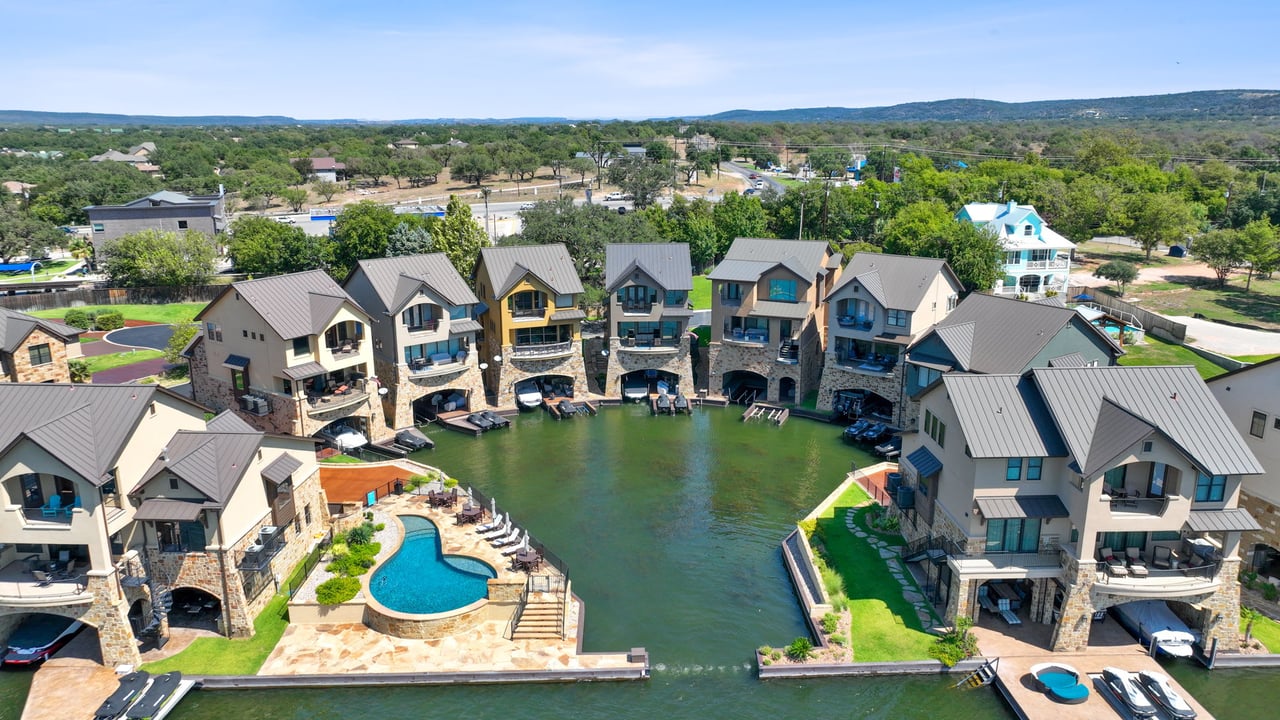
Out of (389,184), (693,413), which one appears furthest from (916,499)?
(389,184)

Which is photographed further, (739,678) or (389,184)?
(389,184)

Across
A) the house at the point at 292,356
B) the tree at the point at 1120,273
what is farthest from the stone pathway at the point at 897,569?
the tree at the point at 1120,273

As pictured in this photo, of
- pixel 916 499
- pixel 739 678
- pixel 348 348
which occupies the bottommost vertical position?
pixel 739 678

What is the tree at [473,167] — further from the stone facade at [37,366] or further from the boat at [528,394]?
the stone facade at [37,366]

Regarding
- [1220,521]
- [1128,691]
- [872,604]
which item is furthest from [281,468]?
[1220,521]

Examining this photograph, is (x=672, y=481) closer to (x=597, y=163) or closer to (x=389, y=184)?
A: (x=597, y=163)

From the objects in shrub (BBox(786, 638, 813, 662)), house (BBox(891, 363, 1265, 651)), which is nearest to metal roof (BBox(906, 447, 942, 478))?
house (BBox(891, 363, 1265, 651))

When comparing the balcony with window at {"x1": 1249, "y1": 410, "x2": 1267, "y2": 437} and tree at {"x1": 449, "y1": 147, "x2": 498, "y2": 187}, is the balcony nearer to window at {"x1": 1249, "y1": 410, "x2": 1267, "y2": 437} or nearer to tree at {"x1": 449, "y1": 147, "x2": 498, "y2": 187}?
window at {"x1": 1249, "y1": 410, "x2": 1267, "y2": 437}
